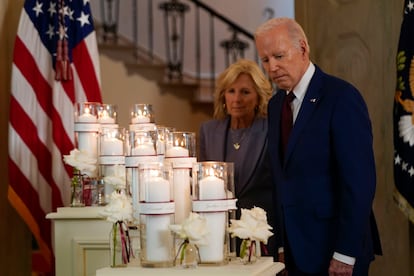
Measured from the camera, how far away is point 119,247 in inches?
103

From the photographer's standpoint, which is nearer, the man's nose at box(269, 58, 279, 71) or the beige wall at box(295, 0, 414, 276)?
the man's nose at box(269, 58, 279, 71)

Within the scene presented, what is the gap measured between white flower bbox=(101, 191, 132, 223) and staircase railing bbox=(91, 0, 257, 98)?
17.3 ft

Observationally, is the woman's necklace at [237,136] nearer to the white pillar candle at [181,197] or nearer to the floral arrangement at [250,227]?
the white pillar candle at [181,197]

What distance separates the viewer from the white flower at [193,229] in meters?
2.36

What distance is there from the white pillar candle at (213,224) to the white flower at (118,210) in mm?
273

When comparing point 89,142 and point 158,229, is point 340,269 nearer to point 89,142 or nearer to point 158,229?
point 158,229

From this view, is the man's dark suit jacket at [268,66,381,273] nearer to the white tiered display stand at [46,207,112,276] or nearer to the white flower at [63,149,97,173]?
the white tiered display stand at [46,207,112,276]

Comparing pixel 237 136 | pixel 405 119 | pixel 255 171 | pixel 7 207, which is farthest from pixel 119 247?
pixel 7 207

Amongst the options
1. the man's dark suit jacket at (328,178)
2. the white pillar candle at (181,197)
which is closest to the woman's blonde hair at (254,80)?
the man's dark suit jacket at (328,178)

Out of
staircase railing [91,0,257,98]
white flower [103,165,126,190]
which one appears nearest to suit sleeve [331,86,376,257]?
white flower [103,165,126,190]

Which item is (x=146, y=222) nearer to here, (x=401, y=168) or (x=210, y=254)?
(x=210, y=254)

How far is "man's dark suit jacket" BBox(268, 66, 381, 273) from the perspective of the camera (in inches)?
113

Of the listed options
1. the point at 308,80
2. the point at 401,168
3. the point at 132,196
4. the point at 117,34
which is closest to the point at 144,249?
the point at 132,196

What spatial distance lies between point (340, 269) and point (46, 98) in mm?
2260
